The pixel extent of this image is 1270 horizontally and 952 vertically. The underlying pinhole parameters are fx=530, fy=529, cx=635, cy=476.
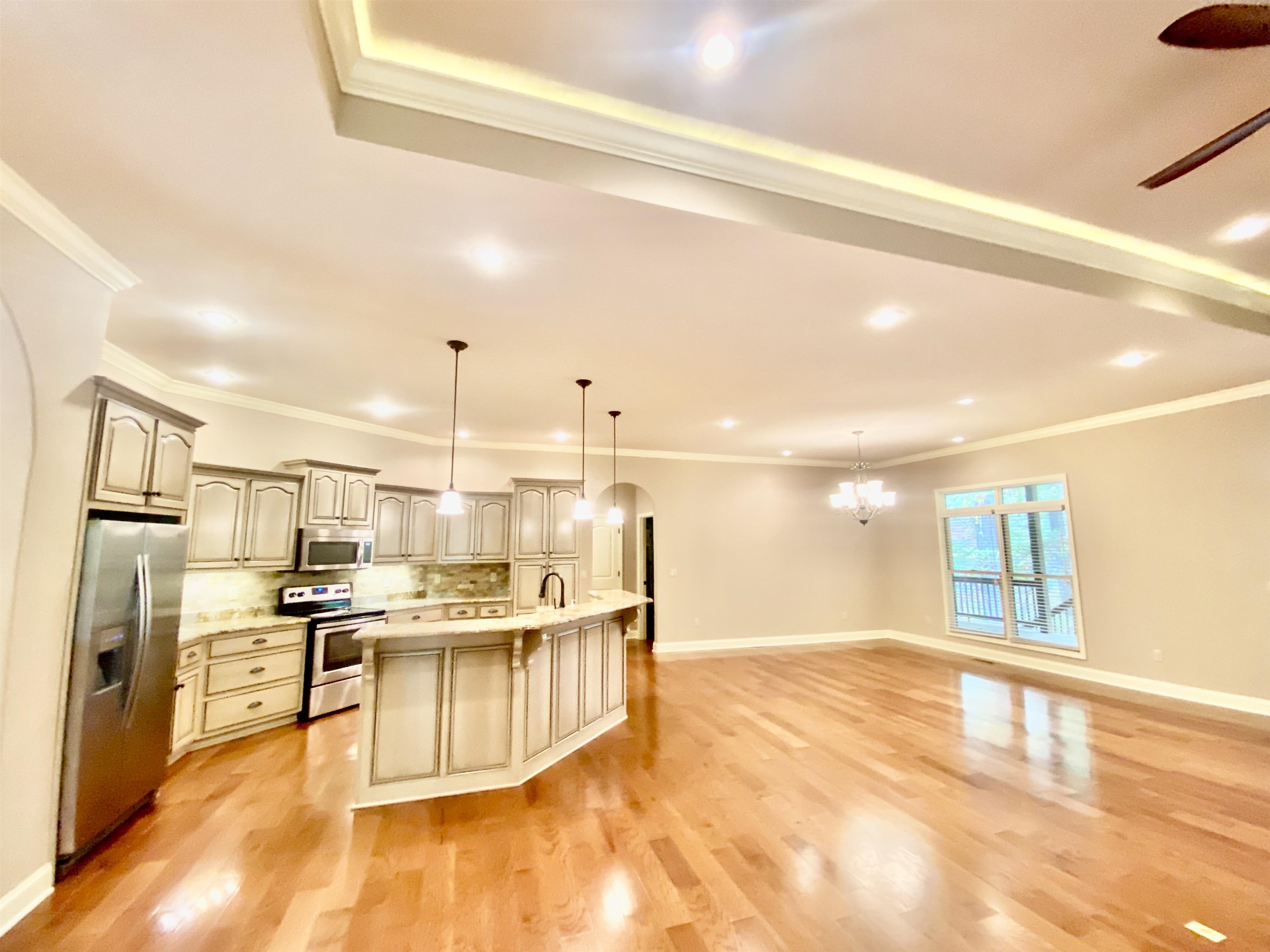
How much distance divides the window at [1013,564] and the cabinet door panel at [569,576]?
548 cm

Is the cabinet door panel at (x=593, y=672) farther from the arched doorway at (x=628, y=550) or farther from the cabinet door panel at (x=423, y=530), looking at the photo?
the arched doorway at (x=628, y=550)

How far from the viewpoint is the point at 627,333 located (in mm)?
3502

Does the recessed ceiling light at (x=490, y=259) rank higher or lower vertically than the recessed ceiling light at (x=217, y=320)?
lower

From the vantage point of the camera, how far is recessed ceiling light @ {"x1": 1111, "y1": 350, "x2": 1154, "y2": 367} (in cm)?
398

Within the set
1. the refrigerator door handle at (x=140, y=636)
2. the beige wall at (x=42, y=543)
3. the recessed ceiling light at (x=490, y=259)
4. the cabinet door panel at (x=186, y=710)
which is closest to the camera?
the beige wall at (x=42, y=543)

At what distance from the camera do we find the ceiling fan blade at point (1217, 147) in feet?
4.84

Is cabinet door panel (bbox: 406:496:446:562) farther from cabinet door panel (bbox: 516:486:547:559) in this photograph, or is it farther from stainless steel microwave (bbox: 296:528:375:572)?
cabinet door panel (bbox: 516:486:547:559)

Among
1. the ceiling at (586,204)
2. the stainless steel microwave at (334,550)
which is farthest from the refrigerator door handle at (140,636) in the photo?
the stainless steel microwave at (334,550)

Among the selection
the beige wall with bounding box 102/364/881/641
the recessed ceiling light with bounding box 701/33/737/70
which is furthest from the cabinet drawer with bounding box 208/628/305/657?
the recessed ceiling light with bounding box 701/33/737/70

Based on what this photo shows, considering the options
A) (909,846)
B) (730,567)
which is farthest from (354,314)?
(730,567)

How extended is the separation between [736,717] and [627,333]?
3.54 meters

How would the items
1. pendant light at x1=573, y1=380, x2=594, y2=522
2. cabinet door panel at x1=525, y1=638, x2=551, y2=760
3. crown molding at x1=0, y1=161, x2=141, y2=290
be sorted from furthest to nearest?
pendant light at x1=573, y1=380, x2=594, y2=522, cabinet door panel at x1=525, y1=638, x2=551, y2=760, crown molding at x1=0, y1=161, x2=141, y2=290

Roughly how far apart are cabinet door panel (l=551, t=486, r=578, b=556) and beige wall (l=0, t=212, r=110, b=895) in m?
4.49

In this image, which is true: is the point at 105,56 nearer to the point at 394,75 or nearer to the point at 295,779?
the point at 394,75
